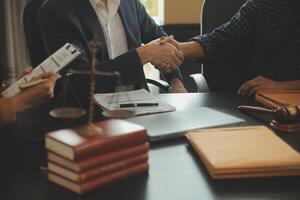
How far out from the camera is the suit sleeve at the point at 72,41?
5.82ft

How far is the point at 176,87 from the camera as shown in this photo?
2.18 meters

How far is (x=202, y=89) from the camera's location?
6.79ft

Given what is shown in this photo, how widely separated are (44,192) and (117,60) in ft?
2.91

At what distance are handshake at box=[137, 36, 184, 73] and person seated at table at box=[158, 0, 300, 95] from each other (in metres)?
0.04

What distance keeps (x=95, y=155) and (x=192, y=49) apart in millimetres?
1200

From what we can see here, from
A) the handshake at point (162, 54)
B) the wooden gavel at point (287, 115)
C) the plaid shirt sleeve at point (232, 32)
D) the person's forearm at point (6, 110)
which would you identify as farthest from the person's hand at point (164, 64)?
the person's forearm at point (6, 110)

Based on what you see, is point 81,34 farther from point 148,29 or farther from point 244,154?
point 244,154

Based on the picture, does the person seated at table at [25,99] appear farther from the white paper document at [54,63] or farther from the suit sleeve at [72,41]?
the suit sleeve at [72,41]

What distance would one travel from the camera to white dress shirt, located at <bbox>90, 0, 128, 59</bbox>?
76.6 inches

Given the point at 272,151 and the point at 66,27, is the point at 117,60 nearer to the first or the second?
the point at 66,27

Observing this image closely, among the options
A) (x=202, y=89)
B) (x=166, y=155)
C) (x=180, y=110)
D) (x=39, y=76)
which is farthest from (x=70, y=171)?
(x=202, y=89)

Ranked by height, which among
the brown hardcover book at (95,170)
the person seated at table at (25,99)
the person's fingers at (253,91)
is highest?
the person seated at table at (25,99)

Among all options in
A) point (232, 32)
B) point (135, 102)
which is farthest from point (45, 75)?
point (232, 32)

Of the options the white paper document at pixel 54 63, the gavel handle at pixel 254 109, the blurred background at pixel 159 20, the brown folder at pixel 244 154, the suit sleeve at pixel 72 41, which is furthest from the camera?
the blurred background at pixel 159 20
